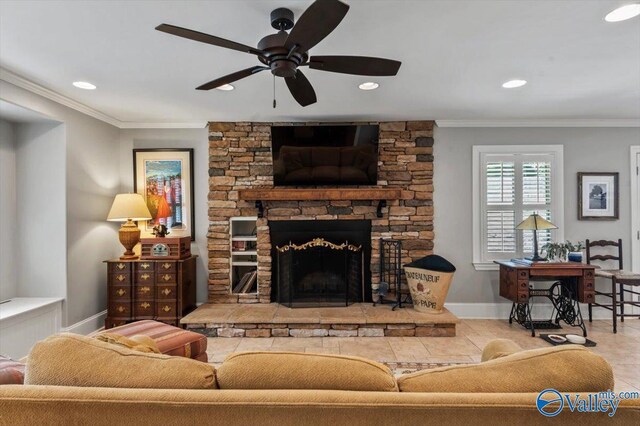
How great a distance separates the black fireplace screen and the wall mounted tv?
793mm

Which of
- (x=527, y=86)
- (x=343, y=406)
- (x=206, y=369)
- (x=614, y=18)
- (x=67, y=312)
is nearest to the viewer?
(x=343, y=406)

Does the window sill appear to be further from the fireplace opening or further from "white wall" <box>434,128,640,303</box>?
the fireplace opening

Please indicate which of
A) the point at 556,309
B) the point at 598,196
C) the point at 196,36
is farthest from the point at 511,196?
the point at 196,36

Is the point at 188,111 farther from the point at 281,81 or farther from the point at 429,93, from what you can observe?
the point at 429,93

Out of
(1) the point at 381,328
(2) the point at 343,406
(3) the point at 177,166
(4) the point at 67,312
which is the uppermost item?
(3) the point at 177,166

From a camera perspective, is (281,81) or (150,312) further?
(150,312)

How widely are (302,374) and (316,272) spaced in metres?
2.96

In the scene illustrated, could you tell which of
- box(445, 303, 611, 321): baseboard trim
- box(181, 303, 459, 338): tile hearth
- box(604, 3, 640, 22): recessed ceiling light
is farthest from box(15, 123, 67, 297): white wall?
box(604, 3, 640, 22): recessed ceiling light

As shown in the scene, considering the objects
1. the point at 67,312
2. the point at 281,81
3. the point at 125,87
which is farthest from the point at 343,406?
the point at 67,312

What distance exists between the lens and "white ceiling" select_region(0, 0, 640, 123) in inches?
72.6

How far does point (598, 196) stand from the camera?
405 cm

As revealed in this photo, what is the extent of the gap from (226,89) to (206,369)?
2.61 metres

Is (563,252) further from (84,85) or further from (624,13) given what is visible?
(84,85)

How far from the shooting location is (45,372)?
42.1 inches
